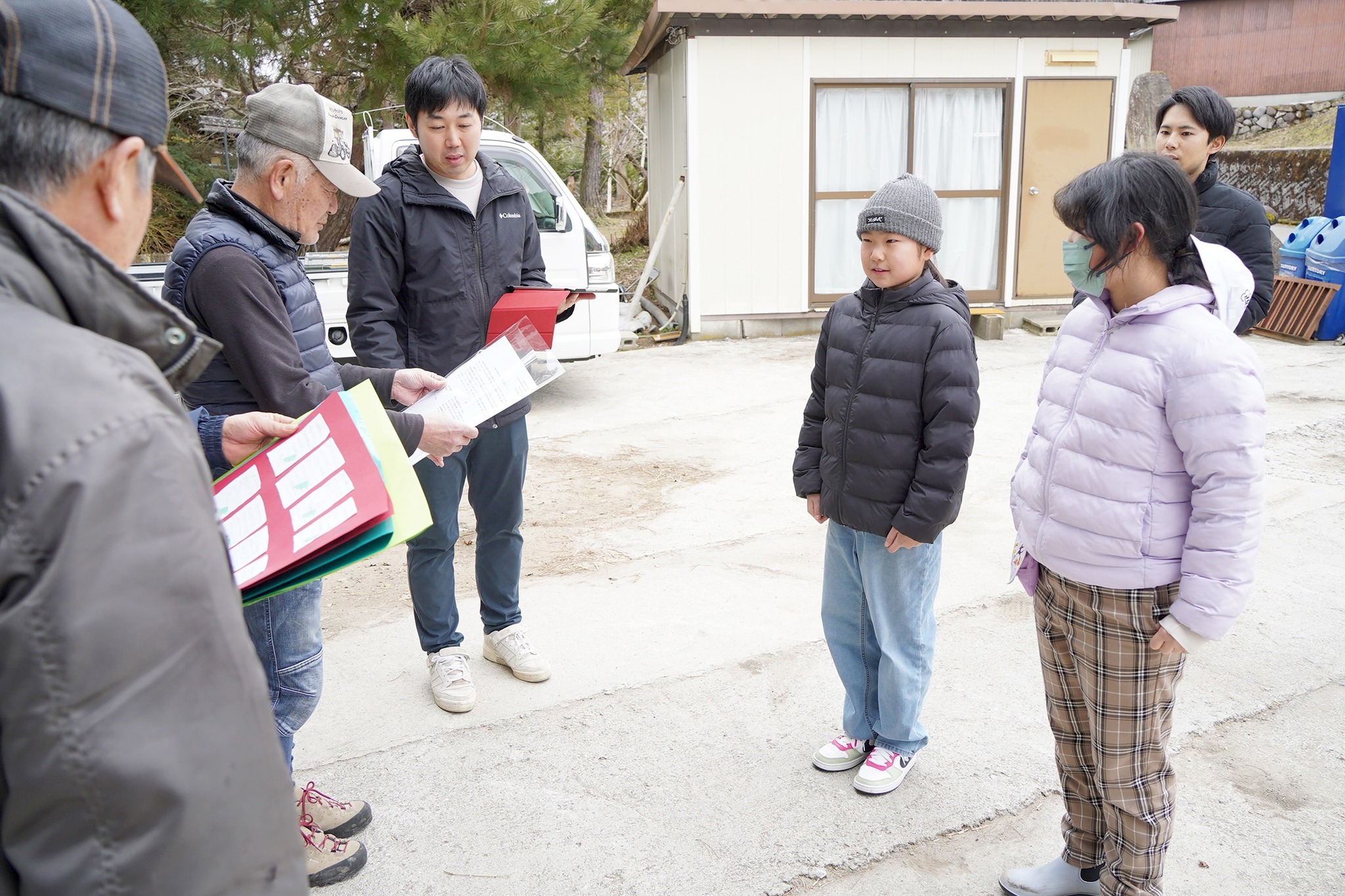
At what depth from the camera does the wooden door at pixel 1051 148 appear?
36.5 feet

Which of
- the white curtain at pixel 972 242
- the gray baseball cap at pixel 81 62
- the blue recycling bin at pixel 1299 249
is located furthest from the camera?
the white curtain at pixel 972 242

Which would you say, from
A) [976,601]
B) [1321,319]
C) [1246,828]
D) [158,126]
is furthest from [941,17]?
[158,126]

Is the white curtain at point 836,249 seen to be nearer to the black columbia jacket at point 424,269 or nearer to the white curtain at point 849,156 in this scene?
the white curtain at point 849,156

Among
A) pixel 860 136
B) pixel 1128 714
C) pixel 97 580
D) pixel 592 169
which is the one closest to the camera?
pixel 97 580

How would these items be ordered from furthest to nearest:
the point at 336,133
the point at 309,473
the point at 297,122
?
1. the point at 336,133
2. the point at 297,122
3. the point at 309,473

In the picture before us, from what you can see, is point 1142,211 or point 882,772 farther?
point 882,772

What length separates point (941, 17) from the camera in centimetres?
1051

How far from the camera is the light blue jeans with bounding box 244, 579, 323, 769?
7.85ft

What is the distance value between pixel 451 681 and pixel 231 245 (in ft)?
5.66

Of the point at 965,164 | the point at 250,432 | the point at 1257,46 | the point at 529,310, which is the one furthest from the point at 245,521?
the point at 1257,46

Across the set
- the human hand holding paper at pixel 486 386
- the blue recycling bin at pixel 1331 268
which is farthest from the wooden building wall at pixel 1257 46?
the human hand holding paper at pixel 486 386

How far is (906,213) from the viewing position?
275 centimetres

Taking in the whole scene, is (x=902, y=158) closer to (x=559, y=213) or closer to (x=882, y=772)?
(x=559, y=213)

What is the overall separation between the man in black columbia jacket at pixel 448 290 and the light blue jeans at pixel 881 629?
1.16m
